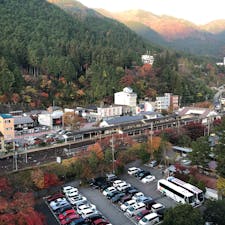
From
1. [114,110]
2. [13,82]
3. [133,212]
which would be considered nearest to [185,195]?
[133,212]

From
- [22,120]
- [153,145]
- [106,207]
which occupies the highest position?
[22,120]

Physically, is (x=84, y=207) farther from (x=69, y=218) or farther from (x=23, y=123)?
(x=23, y=123)

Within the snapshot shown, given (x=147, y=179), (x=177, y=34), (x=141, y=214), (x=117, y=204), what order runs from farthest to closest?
(x=177, y=34) → (x=147, y=179) → (x=117, y=204) → (x=141, y=214)

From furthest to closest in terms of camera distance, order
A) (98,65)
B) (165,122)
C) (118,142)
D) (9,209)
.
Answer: (98,65) → (165,122) → (118,142) → (9,209)

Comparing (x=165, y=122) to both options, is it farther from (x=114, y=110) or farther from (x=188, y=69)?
(x=188, y=69)

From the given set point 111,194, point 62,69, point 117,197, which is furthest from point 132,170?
point 62,69

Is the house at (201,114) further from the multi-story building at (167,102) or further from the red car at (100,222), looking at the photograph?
the red car at (100,222)

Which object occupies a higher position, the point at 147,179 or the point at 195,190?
the point at 195,190
